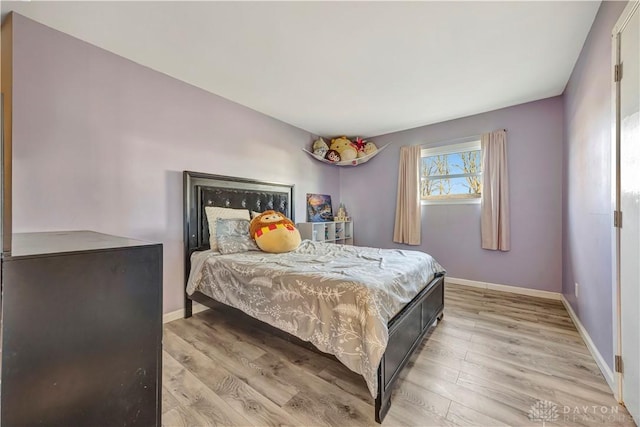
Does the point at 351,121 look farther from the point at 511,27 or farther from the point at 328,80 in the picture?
the point at 511,27

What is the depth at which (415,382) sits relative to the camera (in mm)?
1641

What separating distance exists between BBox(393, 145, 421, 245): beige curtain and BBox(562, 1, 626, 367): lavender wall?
5.71 ft

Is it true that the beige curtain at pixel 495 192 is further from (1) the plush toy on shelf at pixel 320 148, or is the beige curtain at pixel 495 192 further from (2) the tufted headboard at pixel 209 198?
(2) the tufted headboard at pixel 209 198

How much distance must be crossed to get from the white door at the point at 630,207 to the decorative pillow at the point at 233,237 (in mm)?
2707

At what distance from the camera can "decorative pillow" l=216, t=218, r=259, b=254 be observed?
2.62 m

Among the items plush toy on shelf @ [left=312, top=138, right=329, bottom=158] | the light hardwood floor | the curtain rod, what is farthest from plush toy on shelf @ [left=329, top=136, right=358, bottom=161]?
the light hardwood floor

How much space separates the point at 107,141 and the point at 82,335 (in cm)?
198

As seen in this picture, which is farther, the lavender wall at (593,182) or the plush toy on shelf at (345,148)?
the plush toy on shelf at (345,148)

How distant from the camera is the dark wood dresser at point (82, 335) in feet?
2.48

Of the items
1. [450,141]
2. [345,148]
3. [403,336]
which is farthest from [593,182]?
[345,148]

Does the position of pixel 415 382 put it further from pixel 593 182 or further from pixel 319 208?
pixel 319 208

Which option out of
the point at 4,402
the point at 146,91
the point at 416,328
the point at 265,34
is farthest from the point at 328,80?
the point at 4,402

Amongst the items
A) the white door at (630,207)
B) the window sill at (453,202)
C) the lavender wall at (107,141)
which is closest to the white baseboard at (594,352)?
the white door at (630,207)

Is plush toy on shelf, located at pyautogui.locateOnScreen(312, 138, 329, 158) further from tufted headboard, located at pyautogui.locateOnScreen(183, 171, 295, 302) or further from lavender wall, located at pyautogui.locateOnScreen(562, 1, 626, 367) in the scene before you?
lavender wall, located at pyautogui.locateOnScreen(562, 1, 626, 367)
